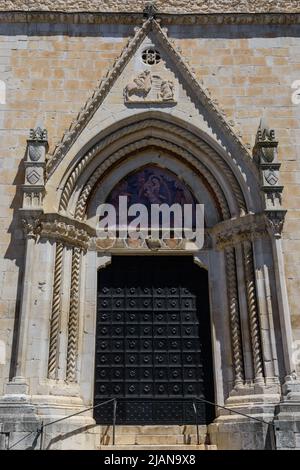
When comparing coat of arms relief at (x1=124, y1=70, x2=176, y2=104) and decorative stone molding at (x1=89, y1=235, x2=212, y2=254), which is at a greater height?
coat of arms relief at (x1=124, y1=70, x2=176, y2=104)

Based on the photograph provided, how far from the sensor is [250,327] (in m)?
8.55

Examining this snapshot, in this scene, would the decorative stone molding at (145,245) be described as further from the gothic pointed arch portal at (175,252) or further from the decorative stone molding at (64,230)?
the decorative stone molding at (64,230)

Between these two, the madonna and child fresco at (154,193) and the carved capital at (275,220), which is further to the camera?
the madonna and child fresco at (154,193)

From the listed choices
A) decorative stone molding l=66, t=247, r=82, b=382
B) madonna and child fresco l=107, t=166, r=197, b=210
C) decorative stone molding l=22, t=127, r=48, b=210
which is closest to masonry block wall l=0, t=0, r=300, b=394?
decorative stone molding l=22, t=127, r=48, b=210

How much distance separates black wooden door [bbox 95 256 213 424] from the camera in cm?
872

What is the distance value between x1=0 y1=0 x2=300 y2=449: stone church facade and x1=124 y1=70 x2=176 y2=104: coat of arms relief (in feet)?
0.10

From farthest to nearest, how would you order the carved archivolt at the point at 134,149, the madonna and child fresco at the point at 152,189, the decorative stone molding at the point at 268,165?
the madonna and child fresco at the point at 152,189
the carved archivolt at the point at 134,149
the decorative stone molding at the point at 268,165

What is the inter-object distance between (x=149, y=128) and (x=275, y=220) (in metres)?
3.00

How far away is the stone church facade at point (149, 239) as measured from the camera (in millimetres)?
8227

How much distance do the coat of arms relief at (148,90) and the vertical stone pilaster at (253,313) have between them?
3.19m

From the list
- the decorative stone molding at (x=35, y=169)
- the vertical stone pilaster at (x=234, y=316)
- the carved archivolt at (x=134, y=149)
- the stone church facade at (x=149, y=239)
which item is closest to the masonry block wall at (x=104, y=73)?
the stone church facade at (x=149, y=239)

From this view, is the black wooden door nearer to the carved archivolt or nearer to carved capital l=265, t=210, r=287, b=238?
the carved archivolt

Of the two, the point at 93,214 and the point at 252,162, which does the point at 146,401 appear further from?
the point at 252,162

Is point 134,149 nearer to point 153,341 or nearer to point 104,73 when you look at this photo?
point 104,73
